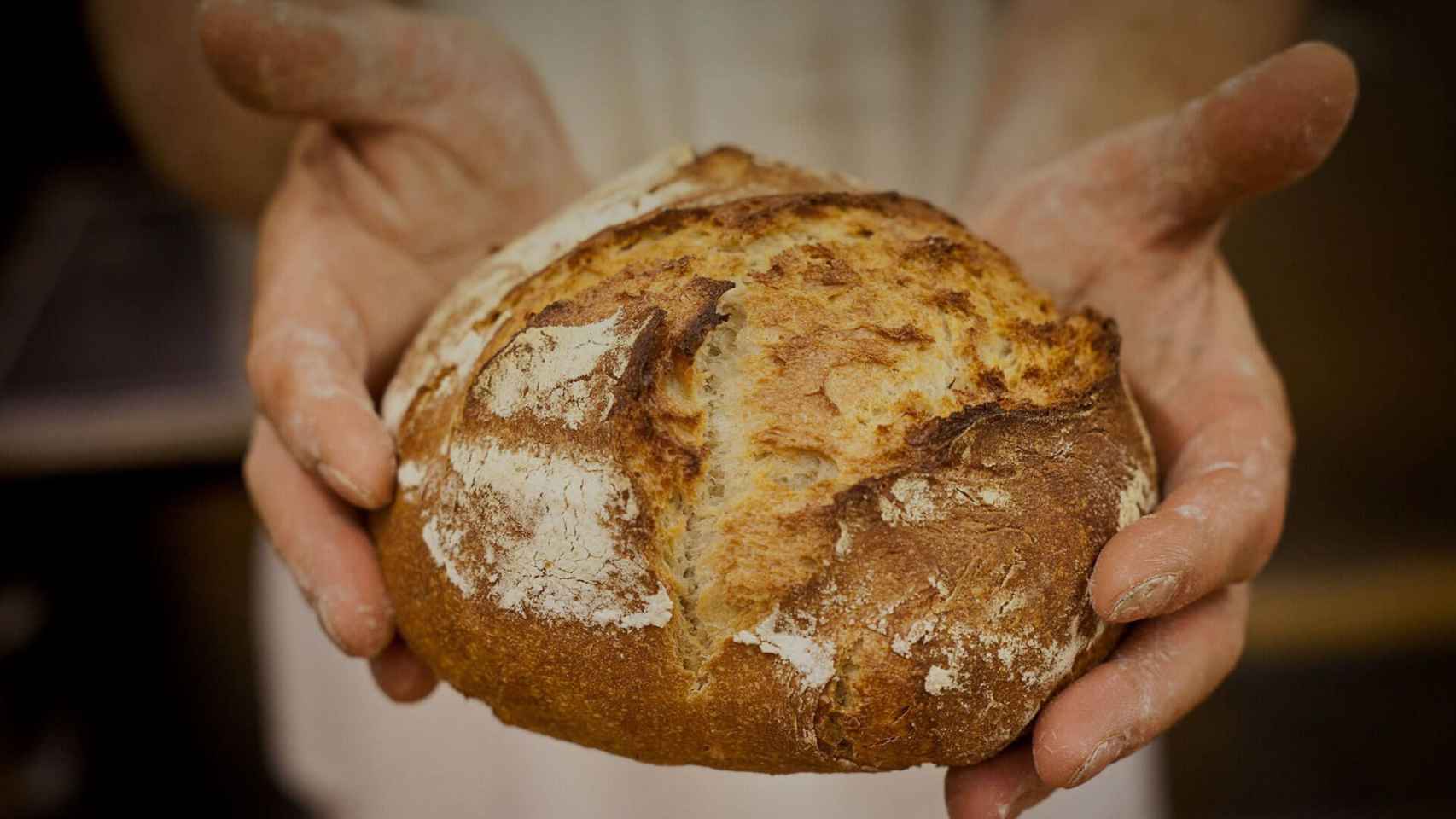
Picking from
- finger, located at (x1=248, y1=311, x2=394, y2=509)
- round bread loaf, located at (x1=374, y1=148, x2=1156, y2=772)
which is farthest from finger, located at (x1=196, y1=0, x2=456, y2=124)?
round bread loaf, located at (x1=374, y1=148, x2=1156, y2=772)

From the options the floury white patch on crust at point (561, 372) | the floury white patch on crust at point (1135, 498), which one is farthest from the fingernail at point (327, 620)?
the floury white patch on crust at point (1135, 498)

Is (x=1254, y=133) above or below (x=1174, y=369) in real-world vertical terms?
above

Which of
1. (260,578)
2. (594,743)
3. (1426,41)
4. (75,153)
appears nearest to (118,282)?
(75,153)

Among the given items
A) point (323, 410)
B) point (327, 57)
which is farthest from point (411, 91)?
point (323, 410)

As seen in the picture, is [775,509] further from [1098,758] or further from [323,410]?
[323,410]

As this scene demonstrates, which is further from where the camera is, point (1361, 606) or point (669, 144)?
point (1361, 606)

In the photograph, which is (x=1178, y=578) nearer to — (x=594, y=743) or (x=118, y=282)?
(x=594, y=743)
